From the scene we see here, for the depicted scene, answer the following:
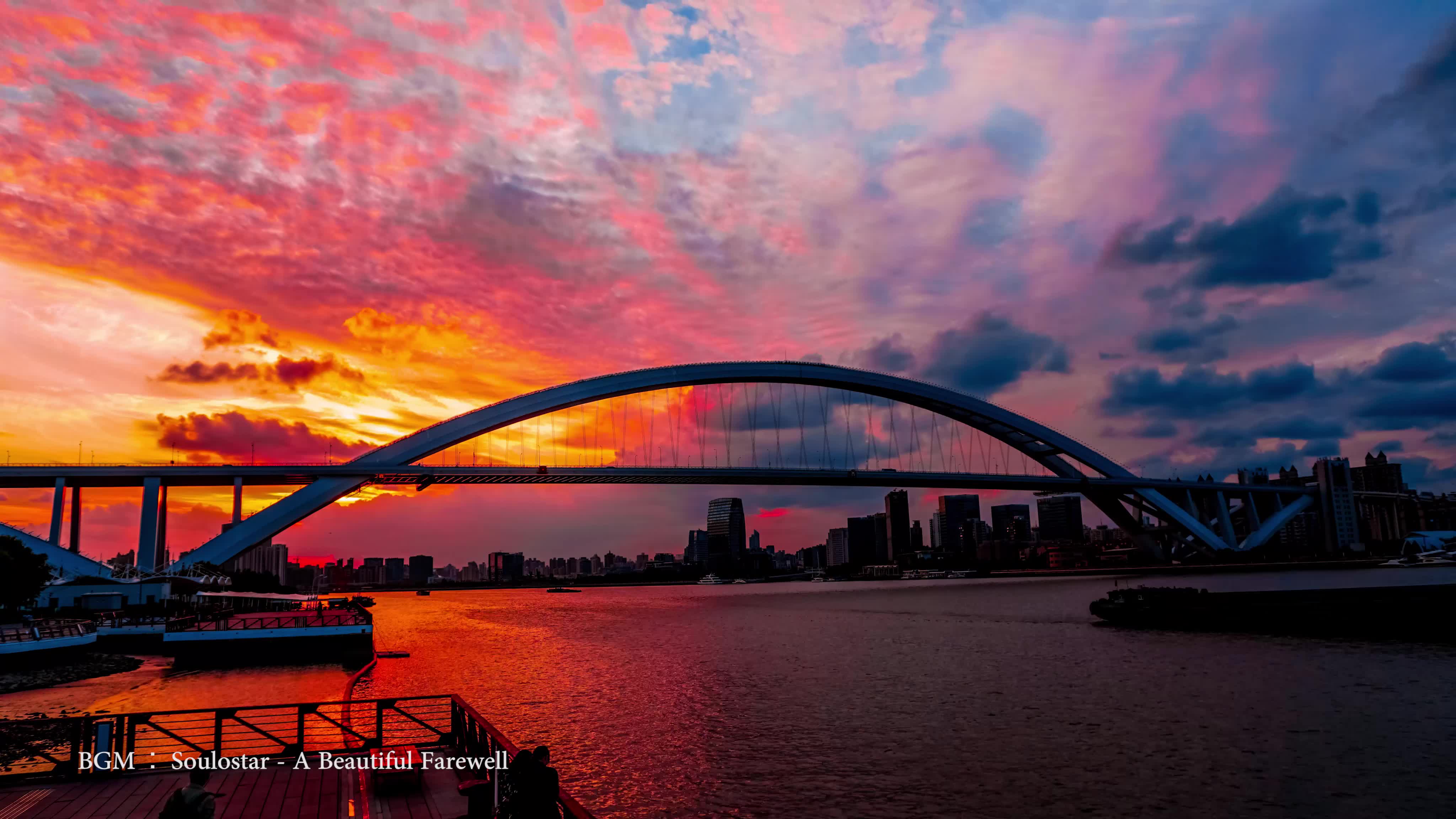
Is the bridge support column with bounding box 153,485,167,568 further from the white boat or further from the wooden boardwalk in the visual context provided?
the white boat

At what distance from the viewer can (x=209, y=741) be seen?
62.7 feet

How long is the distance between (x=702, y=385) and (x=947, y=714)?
203 ft

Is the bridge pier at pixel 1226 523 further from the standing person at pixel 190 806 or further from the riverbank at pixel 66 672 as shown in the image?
the standing person at pixel 190 806

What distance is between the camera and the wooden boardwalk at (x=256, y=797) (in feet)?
32.7

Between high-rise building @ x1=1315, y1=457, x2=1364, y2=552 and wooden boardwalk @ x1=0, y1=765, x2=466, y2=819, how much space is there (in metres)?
166

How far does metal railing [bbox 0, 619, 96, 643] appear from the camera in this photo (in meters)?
34.6

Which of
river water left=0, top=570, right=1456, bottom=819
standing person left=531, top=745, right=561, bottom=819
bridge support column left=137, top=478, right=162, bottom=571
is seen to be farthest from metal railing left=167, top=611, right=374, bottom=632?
standing person left=531, top=745, right=561, bottom=819

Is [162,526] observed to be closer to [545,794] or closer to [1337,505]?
[545,794]

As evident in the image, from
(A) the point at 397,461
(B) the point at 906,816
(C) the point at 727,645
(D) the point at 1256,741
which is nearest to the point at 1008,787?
(B) the point at 906,816

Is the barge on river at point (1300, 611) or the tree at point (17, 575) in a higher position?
the tree at point (17, 575)

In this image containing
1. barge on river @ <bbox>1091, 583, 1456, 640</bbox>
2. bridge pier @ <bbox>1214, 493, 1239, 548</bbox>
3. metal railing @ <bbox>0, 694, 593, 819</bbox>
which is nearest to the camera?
metal railing @ <bbox>0, 694, 593, 819</bbox>

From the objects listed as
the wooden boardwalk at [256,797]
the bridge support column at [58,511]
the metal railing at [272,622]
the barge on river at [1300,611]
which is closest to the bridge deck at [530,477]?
the bridge support column at [58,511]

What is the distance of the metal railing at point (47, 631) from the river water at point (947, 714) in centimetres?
452

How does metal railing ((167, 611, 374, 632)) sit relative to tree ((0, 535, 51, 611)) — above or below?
below
